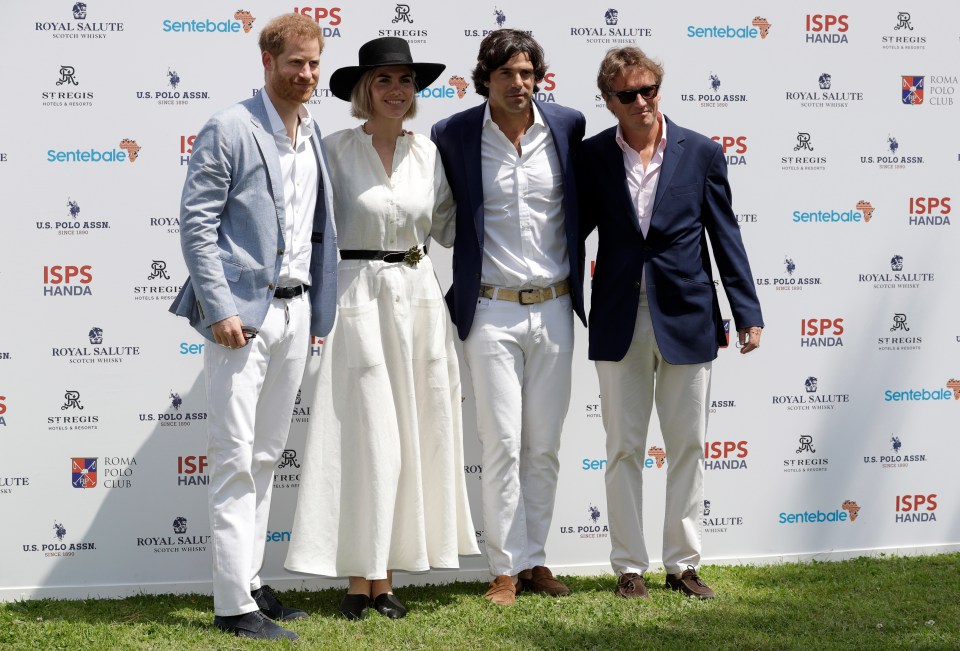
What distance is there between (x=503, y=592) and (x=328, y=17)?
106 inches

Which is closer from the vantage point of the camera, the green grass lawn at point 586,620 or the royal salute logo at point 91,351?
the green grass lawn at point 586,620

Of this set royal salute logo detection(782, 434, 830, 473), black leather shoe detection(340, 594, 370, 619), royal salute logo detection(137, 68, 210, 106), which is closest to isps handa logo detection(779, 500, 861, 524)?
royal salute logo detection(782, 434, 830, 473)

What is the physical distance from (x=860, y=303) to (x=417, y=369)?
2428mm

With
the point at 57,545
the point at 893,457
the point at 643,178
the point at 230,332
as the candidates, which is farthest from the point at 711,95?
the point at 57,545

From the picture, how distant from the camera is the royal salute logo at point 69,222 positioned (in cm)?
450

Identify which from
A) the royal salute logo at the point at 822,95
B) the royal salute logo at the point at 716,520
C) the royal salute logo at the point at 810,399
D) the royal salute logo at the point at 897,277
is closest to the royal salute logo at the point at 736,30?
the royal salute logo at the point at 822,95

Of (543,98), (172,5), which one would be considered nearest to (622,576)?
(543,98)

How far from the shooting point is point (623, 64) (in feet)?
13.2

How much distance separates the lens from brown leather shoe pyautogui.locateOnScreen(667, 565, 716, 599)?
425cm

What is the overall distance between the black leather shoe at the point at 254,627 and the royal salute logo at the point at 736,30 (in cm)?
328

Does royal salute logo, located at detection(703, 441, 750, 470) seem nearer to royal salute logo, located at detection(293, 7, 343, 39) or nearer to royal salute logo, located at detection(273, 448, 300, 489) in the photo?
royal salute logo, located at detection(273, 448, 300, 489)

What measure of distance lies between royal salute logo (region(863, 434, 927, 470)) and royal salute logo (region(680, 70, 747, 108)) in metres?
1.92

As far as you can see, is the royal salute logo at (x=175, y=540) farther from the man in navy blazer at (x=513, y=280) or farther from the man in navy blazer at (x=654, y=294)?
the man in navy blazer at (x=654, y=294)

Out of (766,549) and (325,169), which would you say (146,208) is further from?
Result: (766,549)
